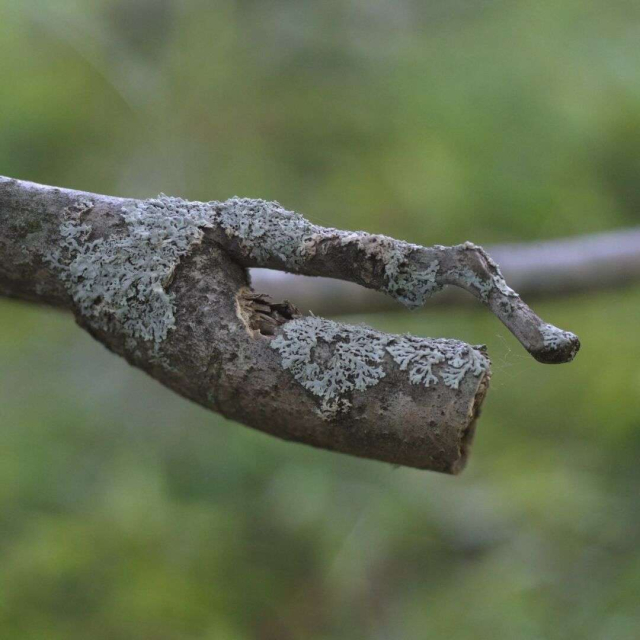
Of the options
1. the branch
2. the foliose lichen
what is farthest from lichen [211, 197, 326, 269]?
the branch

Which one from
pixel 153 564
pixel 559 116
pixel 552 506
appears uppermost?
pixel 559 116

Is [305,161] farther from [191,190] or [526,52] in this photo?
[526,52]

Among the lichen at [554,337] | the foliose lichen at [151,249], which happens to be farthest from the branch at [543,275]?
the lichen at [554,337]

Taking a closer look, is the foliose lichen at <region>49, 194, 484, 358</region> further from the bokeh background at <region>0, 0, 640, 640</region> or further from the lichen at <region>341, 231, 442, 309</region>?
the bokeh background at <region>0, 0, 640, 640</region>

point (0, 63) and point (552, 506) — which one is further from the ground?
point (0, 63)

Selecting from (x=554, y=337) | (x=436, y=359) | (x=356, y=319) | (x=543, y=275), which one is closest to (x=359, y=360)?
(x=436, y=359)

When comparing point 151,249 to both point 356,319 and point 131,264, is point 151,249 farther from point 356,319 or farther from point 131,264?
point 356,319

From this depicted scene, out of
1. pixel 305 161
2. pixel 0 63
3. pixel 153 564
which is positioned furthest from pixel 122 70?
pixel 153 564

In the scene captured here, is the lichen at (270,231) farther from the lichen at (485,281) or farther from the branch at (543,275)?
the branch at (543,275)
